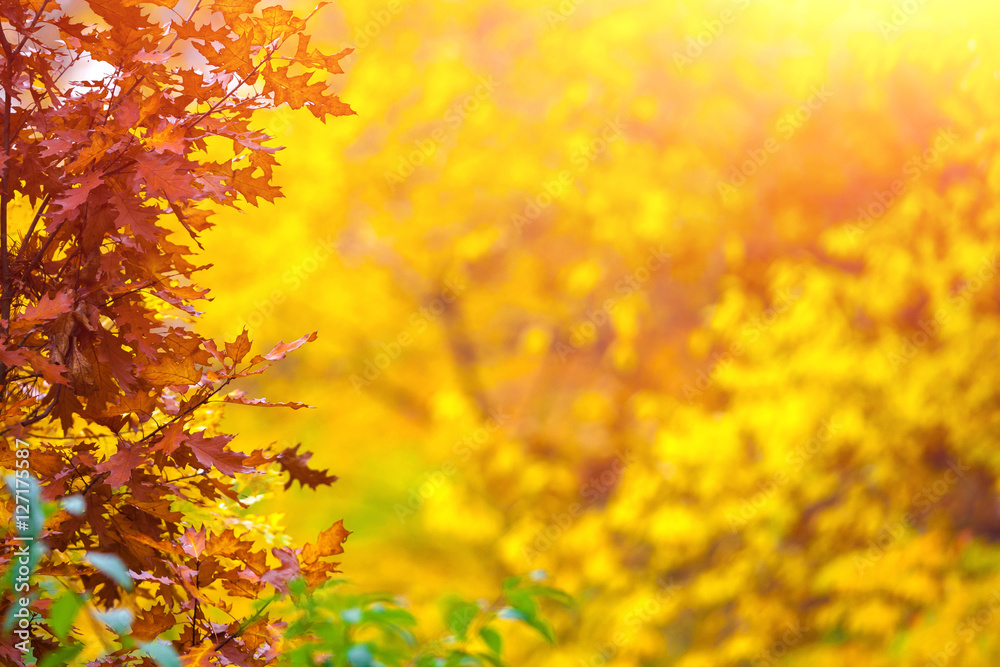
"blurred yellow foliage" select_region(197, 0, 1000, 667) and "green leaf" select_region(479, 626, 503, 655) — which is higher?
"blurred yellow foliage" select_region(197, 0, 1000, 667)

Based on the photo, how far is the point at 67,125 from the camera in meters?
1.24

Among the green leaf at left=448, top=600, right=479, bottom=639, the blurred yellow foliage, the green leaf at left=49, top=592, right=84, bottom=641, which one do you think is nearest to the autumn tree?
the green leaf at left=448, top=600, right=479, bottom=639

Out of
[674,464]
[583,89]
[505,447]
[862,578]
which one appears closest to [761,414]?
[674,464]

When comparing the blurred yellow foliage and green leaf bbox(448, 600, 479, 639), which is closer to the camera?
green leaf bbox(448, 600, 479, 639)

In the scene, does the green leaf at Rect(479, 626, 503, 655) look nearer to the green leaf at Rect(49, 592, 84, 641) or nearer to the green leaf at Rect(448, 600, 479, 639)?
the green leaf at Rect(448, 600, 479, 639)

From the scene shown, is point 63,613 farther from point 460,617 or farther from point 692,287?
A: point 692,287

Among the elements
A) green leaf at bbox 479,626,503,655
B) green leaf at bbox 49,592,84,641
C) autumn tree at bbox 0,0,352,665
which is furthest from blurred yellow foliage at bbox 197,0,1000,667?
green leaf at bbox 49,592,84,641

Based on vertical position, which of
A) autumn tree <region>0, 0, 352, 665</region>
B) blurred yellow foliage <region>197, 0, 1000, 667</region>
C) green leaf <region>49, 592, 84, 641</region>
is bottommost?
green leaf <region>49, 592, 84, 641</region>

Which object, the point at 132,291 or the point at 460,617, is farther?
the point at 132,291

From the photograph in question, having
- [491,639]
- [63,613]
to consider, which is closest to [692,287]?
[491,639]

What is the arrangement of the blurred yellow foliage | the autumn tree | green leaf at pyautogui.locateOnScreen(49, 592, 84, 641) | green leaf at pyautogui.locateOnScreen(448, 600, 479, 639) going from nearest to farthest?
1. green leaf at pyautogui.locateOnScreen(49, 592, 84, 641)
2. green leaf at pyautogui.locateOnScreen(448, 600, 479, 639)
3. the autumn tree
4. the blurred yellow foliage

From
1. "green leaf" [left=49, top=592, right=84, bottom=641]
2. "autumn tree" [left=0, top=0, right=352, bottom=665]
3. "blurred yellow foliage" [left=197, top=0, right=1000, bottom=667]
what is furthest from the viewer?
"blurred yellow foliage" [left=197, top=0, right=1000, bottom=667]

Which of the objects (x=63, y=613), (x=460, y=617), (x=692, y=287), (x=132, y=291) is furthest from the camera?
(x=692, y=287)

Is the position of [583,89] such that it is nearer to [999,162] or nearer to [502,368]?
[502,368]
